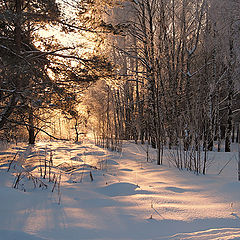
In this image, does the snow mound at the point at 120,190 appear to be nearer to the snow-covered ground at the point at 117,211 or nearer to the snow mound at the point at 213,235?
the snow-covered ground at the point at 117,211

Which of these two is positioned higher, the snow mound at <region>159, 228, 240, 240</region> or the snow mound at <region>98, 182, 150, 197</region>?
the snow mound at <region>159, 228, 240, 240</region>

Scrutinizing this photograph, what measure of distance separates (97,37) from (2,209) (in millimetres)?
4384

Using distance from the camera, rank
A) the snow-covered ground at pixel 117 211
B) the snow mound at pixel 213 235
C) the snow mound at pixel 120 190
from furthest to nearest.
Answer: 1. the snow mound at pixel 120 190
2. the snow-covered ground at pixel 117 211
3. the snow mound at pixel 213 235

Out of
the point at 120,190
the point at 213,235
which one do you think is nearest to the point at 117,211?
the point at 120,190

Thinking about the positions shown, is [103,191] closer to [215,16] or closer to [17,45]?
[17,45]

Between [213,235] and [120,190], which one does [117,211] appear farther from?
[213,235]

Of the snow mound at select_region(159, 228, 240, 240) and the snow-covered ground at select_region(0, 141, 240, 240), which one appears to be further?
the snow-covered ground at select_region(0, 141, 240, 240)

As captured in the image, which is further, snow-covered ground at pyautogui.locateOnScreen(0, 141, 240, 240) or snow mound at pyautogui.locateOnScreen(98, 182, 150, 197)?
snow mound at pyautogui.locateOnScreen(98, 182, 150, 197)

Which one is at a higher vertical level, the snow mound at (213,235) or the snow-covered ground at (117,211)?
the snow mound at (213,235)

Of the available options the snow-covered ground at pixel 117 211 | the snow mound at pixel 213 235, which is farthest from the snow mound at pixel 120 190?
the snow mound at pixel 213 235

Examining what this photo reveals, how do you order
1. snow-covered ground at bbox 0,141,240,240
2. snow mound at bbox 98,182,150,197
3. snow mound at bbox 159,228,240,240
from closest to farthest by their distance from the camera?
snow mound at bbox 159,228,240,240
snow-covered ground at bbox 0,141,240,240
snow mound at bbox 98,182,150,197

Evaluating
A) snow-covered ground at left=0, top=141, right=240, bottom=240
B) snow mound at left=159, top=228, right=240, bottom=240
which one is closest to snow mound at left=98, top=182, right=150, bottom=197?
snow-covered ground at left=0, top=141, right=240, bottom=240

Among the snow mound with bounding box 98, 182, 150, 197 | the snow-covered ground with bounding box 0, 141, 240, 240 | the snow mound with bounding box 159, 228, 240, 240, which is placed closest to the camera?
the snow mound with bounding box 159, 228, 240, 240

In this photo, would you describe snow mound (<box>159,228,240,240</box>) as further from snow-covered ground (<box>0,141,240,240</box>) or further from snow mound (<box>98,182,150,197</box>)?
snow mound (<box>98,182,150,197</box>)
